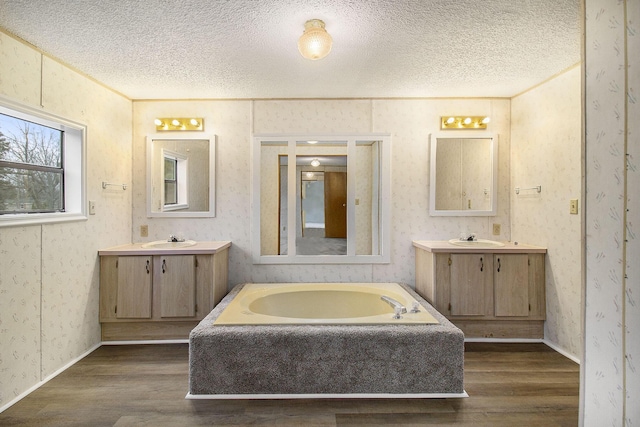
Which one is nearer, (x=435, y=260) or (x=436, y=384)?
(x=436, y=384)

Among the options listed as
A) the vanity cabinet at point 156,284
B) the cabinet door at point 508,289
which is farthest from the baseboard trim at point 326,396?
the cabinet door at point 508,289

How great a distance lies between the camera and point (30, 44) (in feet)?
7.39

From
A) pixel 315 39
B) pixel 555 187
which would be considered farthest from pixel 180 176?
pixel 555 187

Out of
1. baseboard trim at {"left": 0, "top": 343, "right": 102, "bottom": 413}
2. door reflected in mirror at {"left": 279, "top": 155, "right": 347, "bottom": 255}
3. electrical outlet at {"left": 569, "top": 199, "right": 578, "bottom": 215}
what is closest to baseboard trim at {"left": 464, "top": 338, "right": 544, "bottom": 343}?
electrical outlet at {"left": 569, "top": 199, "right": 578, "bottom": 215}

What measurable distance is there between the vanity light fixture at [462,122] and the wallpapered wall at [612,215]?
201 cm

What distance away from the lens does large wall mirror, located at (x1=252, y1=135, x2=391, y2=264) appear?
345cm

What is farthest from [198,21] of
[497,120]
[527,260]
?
[527,260]

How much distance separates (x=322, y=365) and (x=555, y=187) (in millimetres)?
2469

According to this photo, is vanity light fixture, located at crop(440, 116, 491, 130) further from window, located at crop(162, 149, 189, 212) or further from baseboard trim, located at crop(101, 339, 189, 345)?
baseboard trim, located at crop(101, 339, 189, 345)

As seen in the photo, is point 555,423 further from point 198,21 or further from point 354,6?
point 198,21

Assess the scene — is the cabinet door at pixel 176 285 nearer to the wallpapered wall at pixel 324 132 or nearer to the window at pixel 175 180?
the wallpapered wall at pixel 324 132

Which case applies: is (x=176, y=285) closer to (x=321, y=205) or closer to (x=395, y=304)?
(x=321, y=205)

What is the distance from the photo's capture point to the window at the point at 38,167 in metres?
2.22

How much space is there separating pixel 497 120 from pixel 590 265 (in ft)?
8.07
